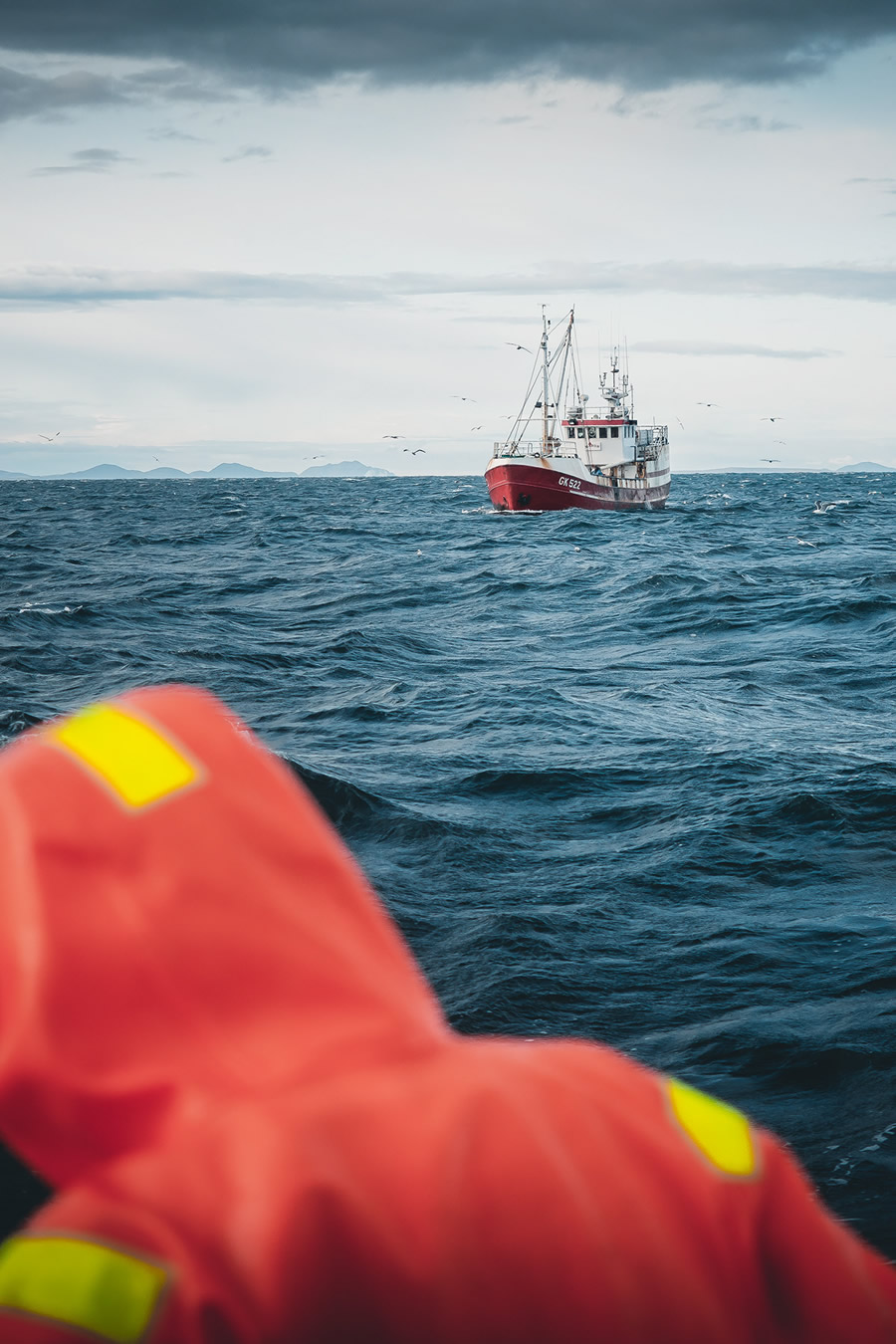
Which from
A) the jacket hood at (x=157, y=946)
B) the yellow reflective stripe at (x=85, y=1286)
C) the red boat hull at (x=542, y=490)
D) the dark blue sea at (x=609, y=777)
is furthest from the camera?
the red boat hull at (x=542, y=490)

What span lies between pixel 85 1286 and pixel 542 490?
179 ft

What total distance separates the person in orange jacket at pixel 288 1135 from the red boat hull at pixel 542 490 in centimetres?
5289

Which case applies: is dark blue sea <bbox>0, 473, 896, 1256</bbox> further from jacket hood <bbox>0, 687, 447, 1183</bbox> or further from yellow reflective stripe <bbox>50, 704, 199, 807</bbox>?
yellow reflective stripe <bbox>50, 704, 199, 807</bbox>

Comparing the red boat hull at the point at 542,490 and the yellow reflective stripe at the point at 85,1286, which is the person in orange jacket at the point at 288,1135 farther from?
the red boat hull at the point at 542,490

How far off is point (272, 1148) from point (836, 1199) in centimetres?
388

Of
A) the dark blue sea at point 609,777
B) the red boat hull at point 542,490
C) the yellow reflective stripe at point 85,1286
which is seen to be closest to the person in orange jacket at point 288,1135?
the yellow reflective stripe at point 85,1286

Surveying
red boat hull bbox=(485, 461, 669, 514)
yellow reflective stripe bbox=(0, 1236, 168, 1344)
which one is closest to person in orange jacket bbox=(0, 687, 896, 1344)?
yellow reflective stripe bbox=(0, 1236, 168, 1344)

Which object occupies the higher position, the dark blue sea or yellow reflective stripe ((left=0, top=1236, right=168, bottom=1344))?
yellow reflective stripe ((left=0, top=1236, right=168, bottom=1344))

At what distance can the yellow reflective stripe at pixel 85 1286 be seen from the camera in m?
0.92

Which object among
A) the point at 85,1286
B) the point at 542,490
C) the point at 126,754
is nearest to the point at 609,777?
the point at 126,754

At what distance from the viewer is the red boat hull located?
176 feet

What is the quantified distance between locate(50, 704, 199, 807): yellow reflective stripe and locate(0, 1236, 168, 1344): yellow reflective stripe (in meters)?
0.38

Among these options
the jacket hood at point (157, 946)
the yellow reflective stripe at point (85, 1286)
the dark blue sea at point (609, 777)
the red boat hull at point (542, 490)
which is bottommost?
the dark blue sea at point (609, 777)

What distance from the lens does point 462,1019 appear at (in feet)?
19.0
